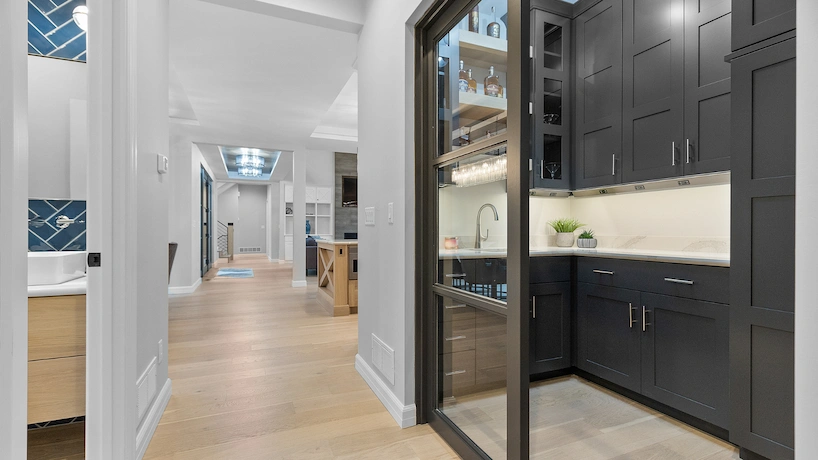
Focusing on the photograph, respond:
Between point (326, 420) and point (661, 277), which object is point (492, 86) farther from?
point (326, 420)

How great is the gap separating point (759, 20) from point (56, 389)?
3.24 meters

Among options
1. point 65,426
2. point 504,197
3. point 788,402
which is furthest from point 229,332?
point 788,402

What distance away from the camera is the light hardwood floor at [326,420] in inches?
68.1

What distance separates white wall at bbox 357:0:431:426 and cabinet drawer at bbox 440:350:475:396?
0.64 feet

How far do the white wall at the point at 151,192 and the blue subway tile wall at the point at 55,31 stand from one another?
0.39m

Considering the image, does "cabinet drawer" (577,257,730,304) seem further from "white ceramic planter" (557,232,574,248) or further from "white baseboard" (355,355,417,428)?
"white baseboard" (355,355,417,428)

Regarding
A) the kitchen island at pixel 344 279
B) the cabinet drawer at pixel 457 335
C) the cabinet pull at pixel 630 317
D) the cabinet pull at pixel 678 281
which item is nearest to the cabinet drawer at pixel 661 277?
the cabinet pull at pixel 678 281

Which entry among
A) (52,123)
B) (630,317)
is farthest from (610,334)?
(52,123)

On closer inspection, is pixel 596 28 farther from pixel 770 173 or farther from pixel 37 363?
pixel 37 363

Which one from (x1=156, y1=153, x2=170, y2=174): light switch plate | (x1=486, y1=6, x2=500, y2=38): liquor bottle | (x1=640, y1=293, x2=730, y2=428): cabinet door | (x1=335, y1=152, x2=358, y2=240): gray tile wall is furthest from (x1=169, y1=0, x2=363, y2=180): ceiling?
(x1=335, y1=152, x2=358, y2=240): gray tile wall

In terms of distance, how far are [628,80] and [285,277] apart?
7.02m

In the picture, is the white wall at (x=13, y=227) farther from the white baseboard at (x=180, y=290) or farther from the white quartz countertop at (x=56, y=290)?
the white baseboard at (x=180, y=290)

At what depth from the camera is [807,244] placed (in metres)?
0.63

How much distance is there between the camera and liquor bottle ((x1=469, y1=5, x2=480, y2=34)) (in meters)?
1.64
